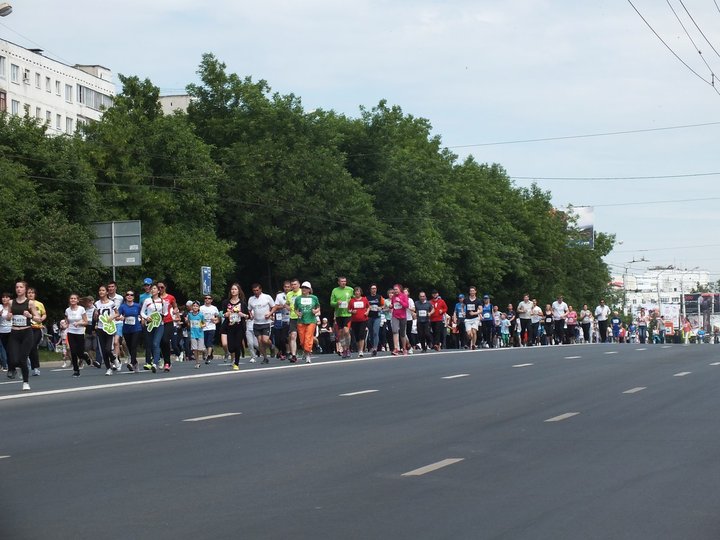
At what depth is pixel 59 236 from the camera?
54.2 metres

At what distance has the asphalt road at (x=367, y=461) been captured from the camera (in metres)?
8.20

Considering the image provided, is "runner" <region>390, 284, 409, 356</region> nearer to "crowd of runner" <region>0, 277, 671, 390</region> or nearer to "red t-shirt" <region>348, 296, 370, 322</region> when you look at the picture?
"crowd of runner" <region>0, 277, 671, 390</region>

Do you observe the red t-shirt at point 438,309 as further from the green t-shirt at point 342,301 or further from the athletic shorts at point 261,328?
the athletic shorts at point 261,328

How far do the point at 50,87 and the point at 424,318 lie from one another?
70.7 metres

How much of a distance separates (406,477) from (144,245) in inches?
A: 2021

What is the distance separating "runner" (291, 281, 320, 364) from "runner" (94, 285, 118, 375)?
414cm

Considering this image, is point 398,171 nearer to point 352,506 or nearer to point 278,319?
point 278,319

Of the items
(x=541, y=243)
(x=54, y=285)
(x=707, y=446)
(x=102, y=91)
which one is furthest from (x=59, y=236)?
(x=102, y=91)

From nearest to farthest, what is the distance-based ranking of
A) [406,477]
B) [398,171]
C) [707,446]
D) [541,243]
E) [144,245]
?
[406,477] < [707,446] < [144,245] < [398,171] < [541,243]

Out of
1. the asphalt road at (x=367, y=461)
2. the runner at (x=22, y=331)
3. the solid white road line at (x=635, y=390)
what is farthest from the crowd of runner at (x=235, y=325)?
the solid white road line at (x=635, y=390)

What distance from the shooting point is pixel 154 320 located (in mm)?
27250

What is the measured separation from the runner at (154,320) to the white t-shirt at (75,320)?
46.3 inches

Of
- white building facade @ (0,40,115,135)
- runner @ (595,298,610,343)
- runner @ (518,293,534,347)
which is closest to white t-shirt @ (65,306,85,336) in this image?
runner @ (518,293,534,347)

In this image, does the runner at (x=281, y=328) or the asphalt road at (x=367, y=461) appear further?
the runner at (x=281, y=328)
